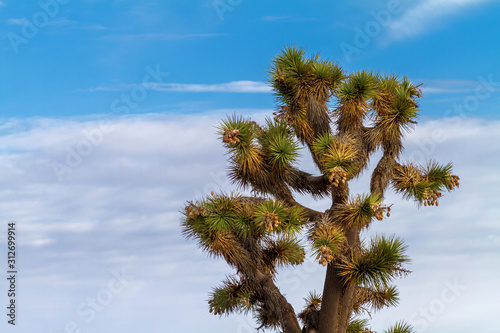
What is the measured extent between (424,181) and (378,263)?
2.15m

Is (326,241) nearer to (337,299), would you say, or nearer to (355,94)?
(337,299)

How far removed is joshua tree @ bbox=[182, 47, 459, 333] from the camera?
43.5 ft

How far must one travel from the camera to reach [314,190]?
14273 millimetres

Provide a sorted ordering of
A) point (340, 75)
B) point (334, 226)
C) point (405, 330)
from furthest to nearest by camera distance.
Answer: point (405, 330)
point (340, 75)
point (334, 226)

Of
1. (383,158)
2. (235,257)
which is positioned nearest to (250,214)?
(235,257)

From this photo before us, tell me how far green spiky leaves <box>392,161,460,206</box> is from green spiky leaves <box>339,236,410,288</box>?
1.31 metres

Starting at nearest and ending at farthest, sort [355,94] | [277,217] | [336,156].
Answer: [277,217]
[336,156]
[355,94]

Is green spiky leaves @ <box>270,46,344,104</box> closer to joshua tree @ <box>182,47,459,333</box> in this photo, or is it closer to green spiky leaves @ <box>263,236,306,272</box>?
joshua tree @ <box>182,47,459,333</box>

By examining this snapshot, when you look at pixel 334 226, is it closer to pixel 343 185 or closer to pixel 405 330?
pixel 343 185

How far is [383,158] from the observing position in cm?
1445

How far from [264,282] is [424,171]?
12.9ft

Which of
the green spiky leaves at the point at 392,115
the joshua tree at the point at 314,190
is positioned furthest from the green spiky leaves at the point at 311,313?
the green spiky leaves at the point at 392,115

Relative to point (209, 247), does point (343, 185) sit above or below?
above

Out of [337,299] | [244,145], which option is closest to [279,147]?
[244,145]
